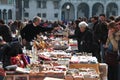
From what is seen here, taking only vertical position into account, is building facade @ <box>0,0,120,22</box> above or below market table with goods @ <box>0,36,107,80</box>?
below

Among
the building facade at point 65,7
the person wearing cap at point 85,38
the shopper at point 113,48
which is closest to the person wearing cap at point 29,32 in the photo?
the person wearing cap at point 85,38

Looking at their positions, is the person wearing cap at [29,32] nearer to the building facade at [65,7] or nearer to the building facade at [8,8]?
the building facade at [8,8]

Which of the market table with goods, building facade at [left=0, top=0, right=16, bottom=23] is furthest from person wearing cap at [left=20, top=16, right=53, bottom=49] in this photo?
building facade at [left=0, top=0, right=16, bottom=23]

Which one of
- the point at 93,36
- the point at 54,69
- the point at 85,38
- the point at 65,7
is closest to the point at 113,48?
the point at 85,38

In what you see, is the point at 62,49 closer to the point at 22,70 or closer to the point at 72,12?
the point at 22,70

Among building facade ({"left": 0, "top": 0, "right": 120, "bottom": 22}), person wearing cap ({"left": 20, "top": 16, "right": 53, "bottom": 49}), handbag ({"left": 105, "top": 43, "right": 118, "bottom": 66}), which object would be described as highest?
person wearing cap ({"left": 20, "top": 16, "right": 53, "bottom": 49})

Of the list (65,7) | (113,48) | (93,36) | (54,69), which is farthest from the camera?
(65,7)

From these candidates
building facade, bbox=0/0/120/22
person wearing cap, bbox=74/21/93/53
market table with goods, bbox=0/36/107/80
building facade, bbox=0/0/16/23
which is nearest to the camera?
market table with goods, bbox=0/36/107/80

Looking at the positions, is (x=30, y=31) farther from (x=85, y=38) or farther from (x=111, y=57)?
(x=111, y=57)

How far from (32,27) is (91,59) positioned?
3.39 meters

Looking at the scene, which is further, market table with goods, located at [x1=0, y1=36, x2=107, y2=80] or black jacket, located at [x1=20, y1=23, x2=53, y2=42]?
black jacket, located at [x1=20, y1=23, x2=53, y2=42]

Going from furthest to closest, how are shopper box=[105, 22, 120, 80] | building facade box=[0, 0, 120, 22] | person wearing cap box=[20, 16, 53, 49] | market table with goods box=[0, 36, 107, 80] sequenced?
building facade box=[0, 0, 120, 22] → person wearing cap box=[20, 16, 53, 49] → shopper box=[105, 22, 120, 80] → market table with goods box=[0, 36, 107, 80]

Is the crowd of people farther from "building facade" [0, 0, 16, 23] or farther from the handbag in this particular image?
"building facade" [0, 0, 16, 23]

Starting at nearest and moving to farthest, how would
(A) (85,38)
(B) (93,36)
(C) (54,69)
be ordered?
(C) (54,69), (A) (85,38), (B) (93,36)
